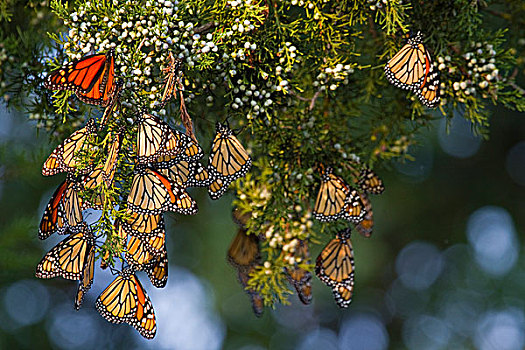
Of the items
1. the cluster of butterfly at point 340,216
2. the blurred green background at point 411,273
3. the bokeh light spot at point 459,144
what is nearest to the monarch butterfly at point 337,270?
the cluster of butterfly at point 340,216

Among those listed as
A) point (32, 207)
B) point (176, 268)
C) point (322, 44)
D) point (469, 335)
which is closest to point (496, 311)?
point (469, 335)

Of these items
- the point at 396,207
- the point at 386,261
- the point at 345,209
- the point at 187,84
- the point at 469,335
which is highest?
the point at 187,84

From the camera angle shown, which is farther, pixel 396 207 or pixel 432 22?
pixel 396 207

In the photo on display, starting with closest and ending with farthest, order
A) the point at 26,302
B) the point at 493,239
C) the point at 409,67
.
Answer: the point at 409,67
the point at 26,302
the point at 493,239

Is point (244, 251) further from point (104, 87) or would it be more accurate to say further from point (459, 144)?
point (459, 144)

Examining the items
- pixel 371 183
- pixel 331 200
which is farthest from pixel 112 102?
pixel 371 183

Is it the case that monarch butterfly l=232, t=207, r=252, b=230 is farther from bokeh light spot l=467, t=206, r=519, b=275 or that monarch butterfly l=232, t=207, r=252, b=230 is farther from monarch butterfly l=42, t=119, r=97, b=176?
bokeh light spot l=467, t=206, r=519, b=275

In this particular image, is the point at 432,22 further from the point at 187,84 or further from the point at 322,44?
the point at 187,84
